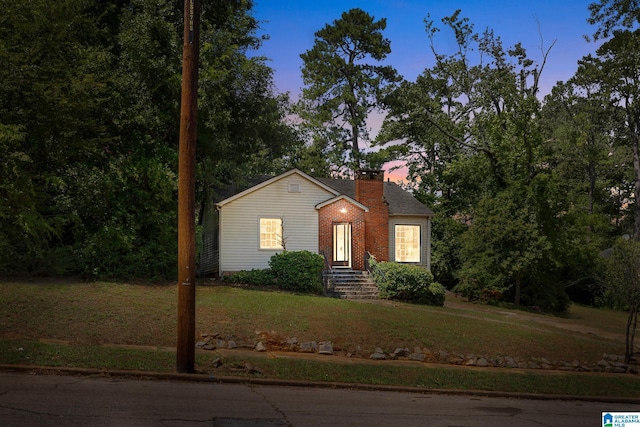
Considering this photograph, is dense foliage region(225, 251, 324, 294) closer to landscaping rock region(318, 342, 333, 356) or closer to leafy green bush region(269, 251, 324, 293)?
leafy green bush region(269, 251, 324, 293)

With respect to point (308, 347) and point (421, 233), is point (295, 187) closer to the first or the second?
point (421, 233)

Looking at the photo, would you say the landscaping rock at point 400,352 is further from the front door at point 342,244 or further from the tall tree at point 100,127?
the front door at point 342,244

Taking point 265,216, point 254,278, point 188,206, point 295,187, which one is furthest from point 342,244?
point 188,206

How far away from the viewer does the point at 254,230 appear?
29781 millimetres

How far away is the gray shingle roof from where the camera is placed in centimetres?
3384

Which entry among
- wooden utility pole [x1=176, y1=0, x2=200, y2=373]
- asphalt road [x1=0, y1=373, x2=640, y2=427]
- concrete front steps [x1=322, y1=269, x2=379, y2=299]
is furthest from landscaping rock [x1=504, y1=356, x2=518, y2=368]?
concrete front steps [x1=322, y1=269, x2=379, y2=299]

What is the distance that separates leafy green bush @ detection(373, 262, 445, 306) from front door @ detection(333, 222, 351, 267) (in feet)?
13.0

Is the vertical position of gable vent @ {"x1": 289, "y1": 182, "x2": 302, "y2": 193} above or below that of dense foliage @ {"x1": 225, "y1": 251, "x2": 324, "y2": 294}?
above

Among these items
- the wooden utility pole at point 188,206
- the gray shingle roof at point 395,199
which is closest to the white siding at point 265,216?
the gray shingle roof at point 395,199

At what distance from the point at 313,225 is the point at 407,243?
244 inches

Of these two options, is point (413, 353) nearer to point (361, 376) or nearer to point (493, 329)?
point (361, 376)

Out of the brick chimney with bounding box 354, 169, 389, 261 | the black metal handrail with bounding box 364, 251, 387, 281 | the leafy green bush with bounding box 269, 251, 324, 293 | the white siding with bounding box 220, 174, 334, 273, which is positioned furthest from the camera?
the brick chimney with bounding box 354, 169, 389, 261

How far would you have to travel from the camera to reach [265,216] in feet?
98.5

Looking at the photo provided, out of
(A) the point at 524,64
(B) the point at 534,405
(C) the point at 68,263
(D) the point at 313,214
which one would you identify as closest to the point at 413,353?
(B) the point at 534,405
